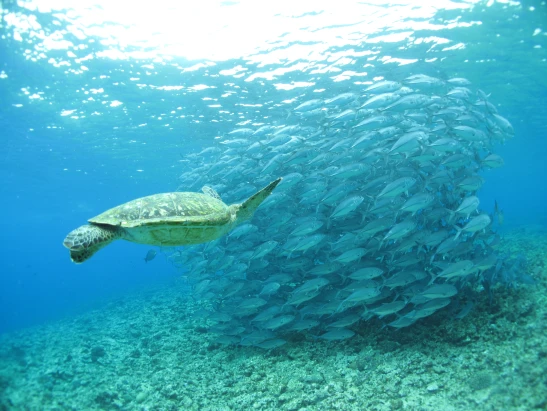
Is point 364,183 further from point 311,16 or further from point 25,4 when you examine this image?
point 25,4

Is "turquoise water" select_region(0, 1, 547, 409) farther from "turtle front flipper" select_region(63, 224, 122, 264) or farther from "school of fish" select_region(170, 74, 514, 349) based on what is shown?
"turtle front flipper" select_region(63, 224, 122, 264)

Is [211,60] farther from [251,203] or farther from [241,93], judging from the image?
[251,203]

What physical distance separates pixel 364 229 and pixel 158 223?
4.03 metres

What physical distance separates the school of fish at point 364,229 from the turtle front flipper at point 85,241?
3.65 metres

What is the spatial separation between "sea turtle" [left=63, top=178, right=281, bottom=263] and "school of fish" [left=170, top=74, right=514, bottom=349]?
7.82 ft

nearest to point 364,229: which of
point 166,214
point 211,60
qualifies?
point 166,214

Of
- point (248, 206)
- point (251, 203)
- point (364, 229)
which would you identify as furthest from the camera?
point (364, 229)

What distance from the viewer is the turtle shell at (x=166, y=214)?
398 cm

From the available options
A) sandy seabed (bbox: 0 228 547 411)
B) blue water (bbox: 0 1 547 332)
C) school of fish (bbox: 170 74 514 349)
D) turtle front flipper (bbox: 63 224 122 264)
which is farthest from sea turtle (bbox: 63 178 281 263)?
blue water (bbox: 0 1 547 332)

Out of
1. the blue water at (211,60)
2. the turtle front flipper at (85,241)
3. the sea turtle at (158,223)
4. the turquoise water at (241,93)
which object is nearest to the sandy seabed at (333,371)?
the turquoise water at (241,93)

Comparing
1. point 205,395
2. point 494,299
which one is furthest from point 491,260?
point 205,395

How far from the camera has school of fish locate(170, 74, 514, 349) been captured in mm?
5688

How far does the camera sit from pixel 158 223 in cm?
395

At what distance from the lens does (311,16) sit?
10.9 metres
